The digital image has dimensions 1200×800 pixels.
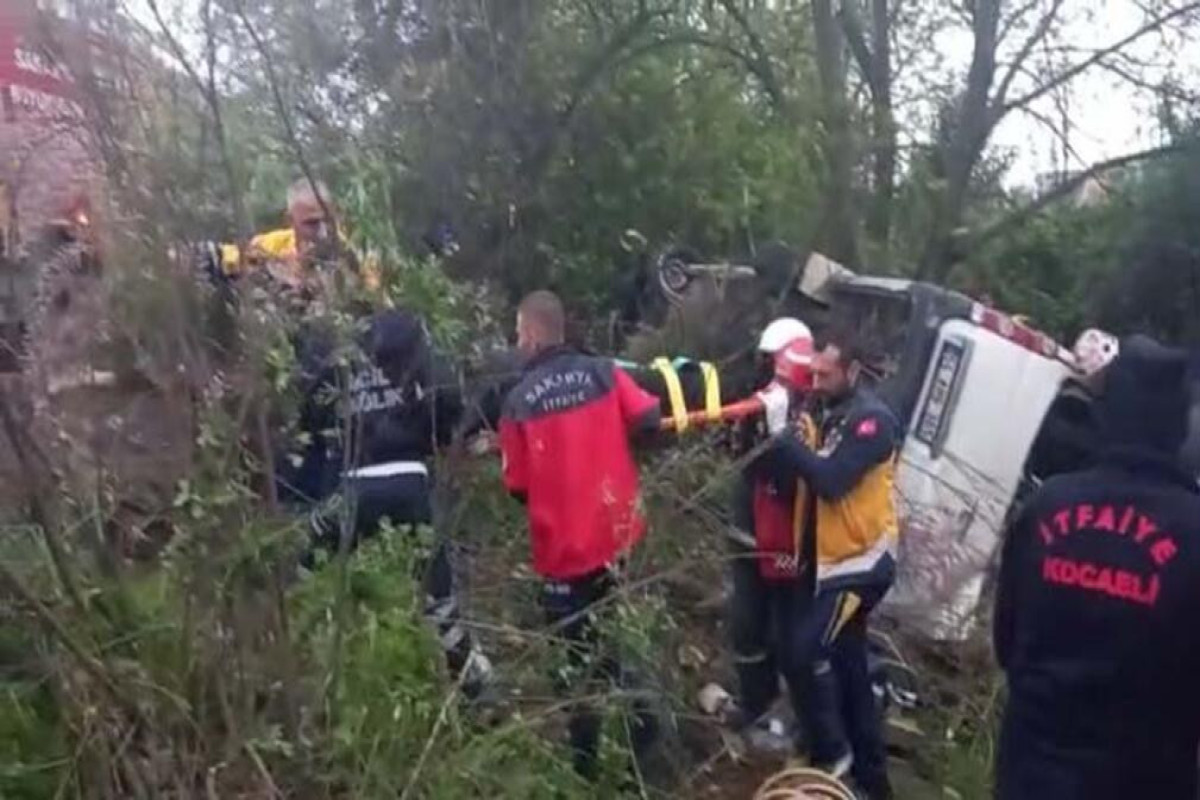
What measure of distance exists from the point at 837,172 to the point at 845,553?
21.5ft

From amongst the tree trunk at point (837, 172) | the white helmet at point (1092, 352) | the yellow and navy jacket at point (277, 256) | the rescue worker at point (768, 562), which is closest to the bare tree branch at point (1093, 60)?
the tree trunk at point (837, 172)

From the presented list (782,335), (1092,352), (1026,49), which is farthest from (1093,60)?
(782,335)

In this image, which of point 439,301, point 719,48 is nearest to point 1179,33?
point 719,48

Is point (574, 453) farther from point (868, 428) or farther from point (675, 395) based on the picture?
point (868, 428)

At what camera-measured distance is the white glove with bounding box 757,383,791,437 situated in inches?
273

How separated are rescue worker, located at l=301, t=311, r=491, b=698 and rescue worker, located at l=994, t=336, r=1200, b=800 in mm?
1769

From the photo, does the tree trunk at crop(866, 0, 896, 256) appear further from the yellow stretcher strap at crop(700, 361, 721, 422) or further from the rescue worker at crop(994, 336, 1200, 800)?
the rescue worker at crop(994, 336, 1200, 800)

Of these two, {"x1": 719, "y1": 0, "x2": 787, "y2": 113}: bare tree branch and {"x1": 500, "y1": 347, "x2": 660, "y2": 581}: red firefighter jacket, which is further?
{"x1": 719, "y1": 0, "x2": 787, "y2": 113}: bare tree branch

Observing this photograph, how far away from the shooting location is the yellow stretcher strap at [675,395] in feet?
22.6

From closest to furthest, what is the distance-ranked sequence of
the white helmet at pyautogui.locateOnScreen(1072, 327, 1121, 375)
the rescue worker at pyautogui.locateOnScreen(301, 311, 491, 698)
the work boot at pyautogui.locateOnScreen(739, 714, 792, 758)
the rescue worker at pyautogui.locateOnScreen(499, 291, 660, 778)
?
the rescue worker at pyautogui.locateOnScreen(301, 311, 491, 698)
the rescue worker at pyautogui.locateOnScreen(499, 291, 660, 778)
the work boot at pyautogui.locateOnScreen(739, 714, 792, 758)
the white helmet at pyautogui.locateOnScreen(1072, 327, 1121, 375)

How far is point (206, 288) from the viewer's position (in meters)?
4.95

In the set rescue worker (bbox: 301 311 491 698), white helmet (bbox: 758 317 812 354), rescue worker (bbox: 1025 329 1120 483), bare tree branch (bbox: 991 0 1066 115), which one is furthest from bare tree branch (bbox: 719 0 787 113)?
rescue worker (bbox: 301 311 491 698)

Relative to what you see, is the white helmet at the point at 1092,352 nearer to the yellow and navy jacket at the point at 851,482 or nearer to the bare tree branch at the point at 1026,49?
the yellow and navy jacket at the point at 851,482

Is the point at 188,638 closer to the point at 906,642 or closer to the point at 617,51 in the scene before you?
the point at 906,642
